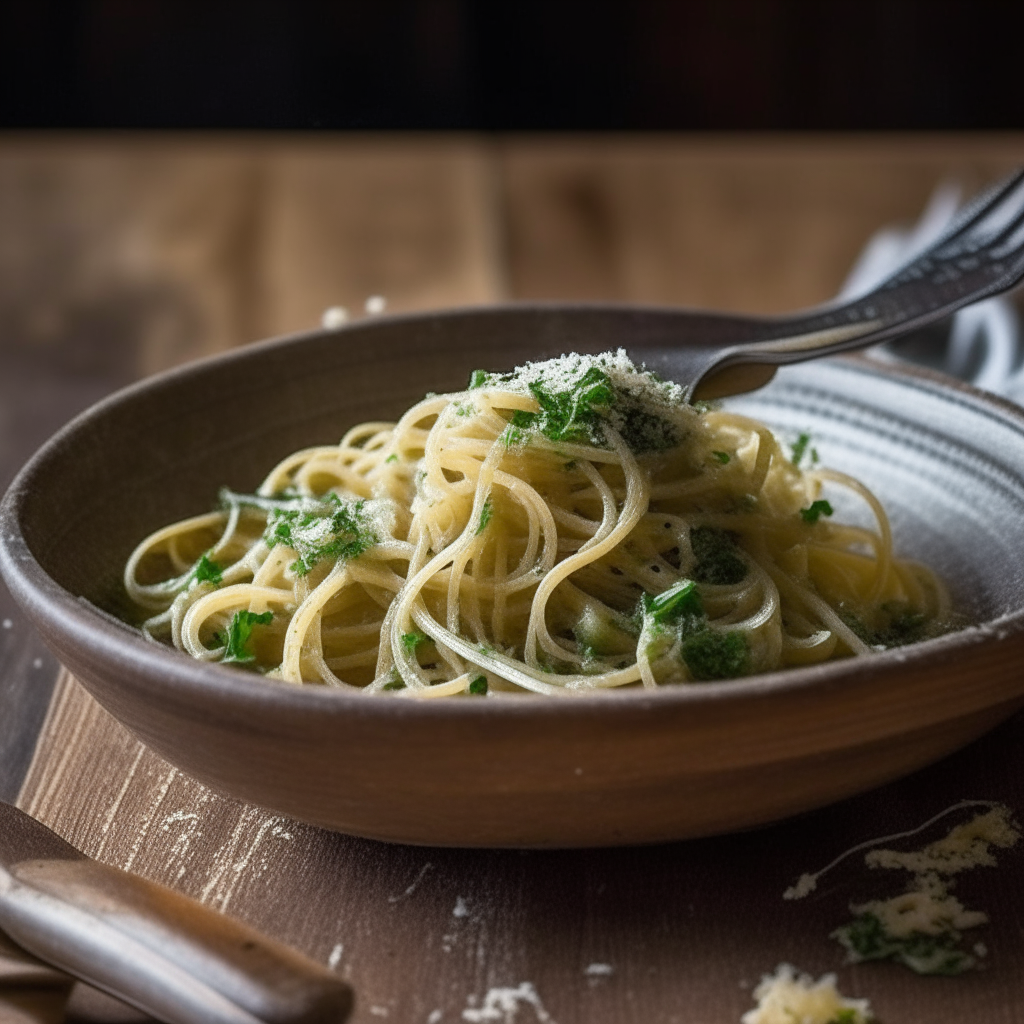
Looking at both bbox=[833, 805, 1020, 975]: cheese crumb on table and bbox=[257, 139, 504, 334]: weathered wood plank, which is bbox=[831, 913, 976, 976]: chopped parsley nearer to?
bbox=[833, 805, 1020, 975]: cheese crumb on table

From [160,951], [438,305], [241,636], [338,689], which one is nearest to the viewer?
[160,951]

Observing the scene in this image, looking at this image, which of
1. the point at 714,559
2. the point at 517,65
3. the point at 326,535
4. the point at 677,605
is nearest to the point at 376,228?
the point at 517,65

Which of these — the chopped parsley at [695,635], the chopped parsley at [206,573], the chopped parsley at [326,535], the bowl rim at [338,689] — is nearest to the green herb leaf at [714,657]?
the chopped parsley at [695,635]

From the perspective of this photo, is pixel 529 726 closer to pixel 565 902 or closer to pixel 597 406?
pixel 565 902

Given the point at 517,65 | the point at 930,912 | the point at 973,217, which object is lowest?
the point at 517,65

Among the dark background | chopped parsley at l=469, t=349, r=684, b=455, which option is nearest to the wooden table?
chopped parsley at l=469, t=349, r=684, b=455
